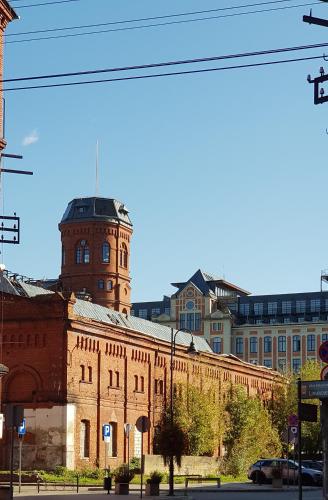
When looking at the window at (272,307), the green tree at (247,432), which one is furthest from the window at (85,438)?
the window at (272,307)

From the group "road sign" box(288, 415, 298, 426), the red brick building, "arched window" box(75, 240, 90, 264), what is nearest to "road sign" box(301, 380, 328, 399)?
"road sign" box(288, 415, 298, 426)

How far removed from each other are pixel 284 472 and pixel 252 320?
82.2 m

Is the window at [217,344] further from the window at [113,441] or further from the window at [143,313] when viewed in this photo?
the window at [113,441]

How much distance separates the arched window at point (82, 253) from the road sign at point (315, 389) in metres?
77.3

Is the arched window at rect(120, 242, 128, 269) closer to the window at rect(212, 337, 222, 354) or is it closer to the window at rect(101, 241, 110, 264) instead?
the window at rect(101, 241, 110, 264)

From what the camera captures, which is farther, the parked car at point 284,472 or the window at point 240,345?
the window at point 240,345

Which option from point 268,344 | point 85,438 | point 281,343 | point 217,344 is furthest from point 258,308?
point 85,438

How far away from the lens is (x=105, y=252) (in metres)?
101

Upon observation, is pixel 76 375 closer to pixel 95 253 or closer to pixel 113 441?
pixel 113 441

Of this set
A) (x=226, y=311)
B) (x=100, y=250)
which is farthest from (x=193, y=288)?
(x=100, y=250)

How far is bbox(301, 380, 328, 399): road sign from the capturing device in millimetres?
24219

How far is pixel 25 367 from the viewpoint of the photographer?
64.2 meters

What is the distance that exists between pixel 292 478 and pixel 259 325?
79298 mm

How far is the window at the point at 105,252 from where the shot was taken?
3976 inches
